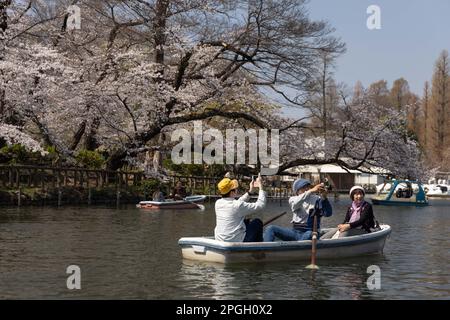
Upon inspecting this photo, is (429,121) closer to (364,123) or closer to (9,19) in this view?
(364,123)

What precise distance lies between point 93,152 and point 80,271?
25675 millimetres

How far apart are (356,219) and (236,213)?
11.3ft

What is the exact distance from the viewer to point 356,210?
15.5m

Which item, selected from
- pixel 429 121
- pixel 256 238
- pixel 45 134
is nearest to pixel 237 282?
pixel 256 238

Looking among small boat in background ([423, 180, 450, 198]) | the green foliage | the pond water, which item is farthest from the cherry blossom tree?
small boat in background ([423, 180, 450, 198])

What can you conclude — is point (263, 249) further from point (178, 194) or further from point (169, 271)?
point (178, 194)

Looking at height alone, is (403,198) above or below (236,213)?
below

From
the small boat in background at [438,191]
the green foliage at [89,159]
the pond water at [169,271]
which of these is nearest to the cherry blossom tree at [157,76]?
the green foliage at [89,159]

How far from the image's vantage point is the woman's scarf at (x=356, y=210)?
1532 centimetres

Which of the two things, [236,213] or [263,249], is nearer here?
[236,213]

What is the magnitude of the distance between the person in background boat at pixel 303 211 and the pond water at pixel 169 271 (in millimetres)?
658

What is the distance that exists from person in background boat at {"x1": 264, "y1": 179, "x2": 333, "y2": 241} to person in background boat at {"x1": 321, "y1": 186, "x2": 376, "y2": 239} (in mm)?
883

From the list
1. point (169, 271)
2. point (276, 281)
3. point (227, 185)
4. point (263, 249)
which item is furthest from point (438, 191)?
point (276, 281)

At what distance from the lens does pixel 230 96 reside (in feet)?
120
